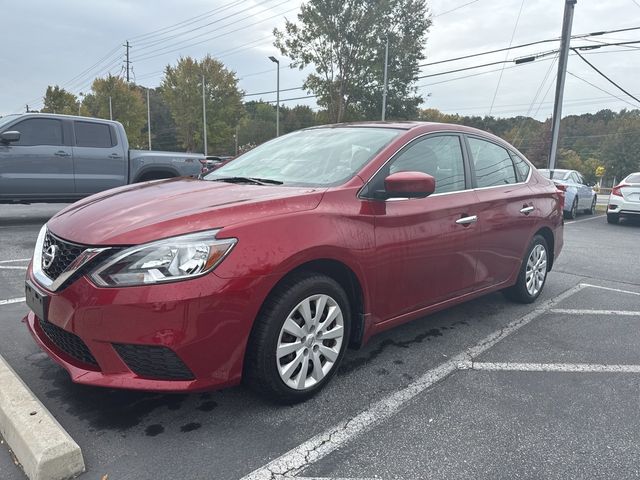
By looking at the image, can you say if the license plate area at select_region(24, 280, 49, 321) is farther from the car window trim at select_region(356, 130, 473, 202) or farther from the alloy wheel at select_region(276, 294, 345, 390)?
the car window trim at select_region(356, 130, 473, 202)

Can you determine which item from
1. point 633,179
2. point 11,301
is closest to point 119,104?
point 633,179

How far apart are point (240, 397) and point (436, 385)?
4.01 ft

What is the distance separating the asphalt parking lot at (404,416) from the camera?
224 cm

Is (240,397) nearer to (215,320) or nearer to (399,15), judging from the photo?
(215,320)

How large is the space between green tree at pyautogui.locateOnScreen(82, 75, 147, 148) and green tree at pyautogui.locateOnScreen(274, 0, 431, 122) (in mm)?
23254

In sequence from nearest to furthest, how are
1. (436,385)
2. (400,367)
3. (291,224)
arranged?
(291,224) < (436,385) < (400,367)

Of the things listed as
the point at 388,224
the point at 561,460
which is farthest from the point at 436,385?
the point at 388,224

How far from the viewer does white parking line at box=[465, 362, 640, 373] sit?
3.39 meters

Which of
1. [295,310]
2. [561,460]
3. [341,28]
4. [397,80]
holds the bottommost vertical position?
[561,460]

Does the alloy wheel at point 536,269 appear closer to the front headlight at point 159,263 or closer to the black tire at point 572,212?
the front headlight at point 159,263

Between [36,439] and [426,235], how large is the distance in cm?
249

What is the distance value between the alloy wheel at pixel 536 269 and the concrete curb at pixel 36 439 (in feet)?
13.5

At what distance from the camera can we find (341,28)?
31047 millimetres

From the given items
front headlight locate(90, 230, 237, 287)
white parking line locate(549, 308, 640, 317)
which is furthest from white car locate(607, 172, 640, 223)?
front headlight locate(90, 230, 237, 287)
